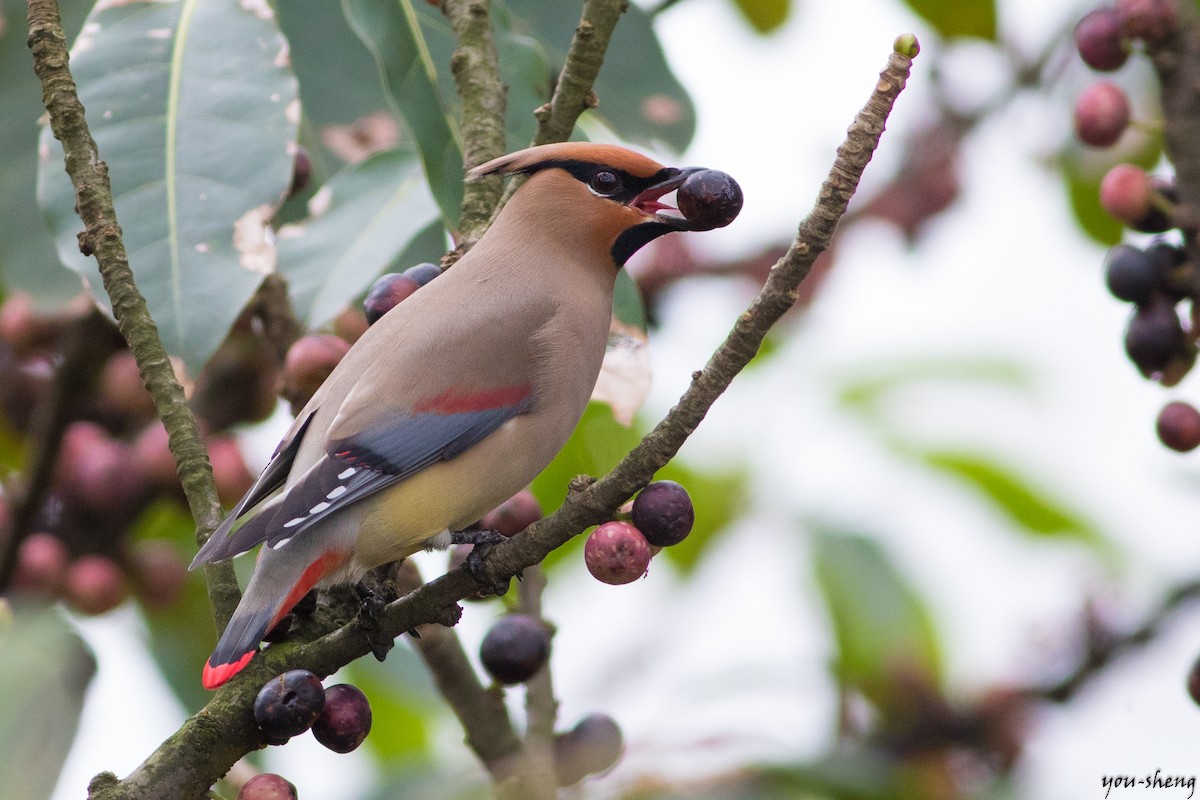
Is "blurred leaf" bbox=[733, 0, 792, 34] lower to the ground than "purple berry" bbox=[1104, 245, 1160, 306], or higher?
lower

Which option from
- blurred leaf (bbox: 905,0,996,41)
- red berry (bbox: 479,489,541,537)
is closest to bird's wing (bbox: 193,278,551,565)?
red berry (bbox: 479,489,541,537)

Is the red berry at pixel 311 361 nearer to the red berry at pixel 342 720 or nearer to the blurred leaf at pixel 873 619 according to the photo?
the red berry at pixel 342 720

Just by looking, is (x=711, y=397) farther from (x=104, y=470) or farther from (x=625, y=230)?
(x=104, y=470)

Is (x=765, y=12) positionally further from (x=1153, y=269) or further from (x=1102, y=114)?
(x=1153, y=269)

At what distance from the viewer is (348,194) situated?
2.93 metres

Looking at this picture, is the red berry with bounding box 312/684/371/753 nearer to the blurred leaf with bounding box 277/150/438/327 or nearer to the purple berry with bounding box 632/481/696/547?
the purple berry with bounding box 632/481/696/547

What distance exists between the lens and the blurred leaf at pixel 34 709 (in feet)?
5.58

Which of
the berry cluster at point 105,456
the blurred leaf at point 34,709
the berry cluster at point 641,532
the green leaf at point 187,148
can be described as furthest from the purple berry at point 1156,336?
the blurred leaf at point 34,709

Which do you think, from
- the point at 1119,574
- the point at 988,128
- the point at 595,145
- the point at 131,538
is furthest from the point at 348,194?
the point at 988,128

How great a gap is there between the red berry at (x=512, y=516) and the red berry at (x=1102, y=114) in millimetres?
1362

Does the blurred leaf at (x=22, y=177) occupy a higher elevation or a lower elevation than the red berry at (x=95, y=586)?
higher

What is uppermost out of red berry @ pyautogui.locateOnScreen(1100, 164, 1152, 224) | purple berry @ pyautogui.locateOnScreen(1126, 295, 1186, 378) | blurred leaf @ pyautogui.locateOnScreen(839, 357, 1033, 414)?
red berry @ pyautogui.locateOnScreen(1100, 164, 1152, 224)

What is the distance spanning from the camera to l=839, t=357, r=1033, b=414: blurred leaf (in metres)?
3.41

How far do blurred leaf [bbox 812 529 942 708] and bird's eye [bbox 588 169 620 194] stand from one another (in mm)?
870
